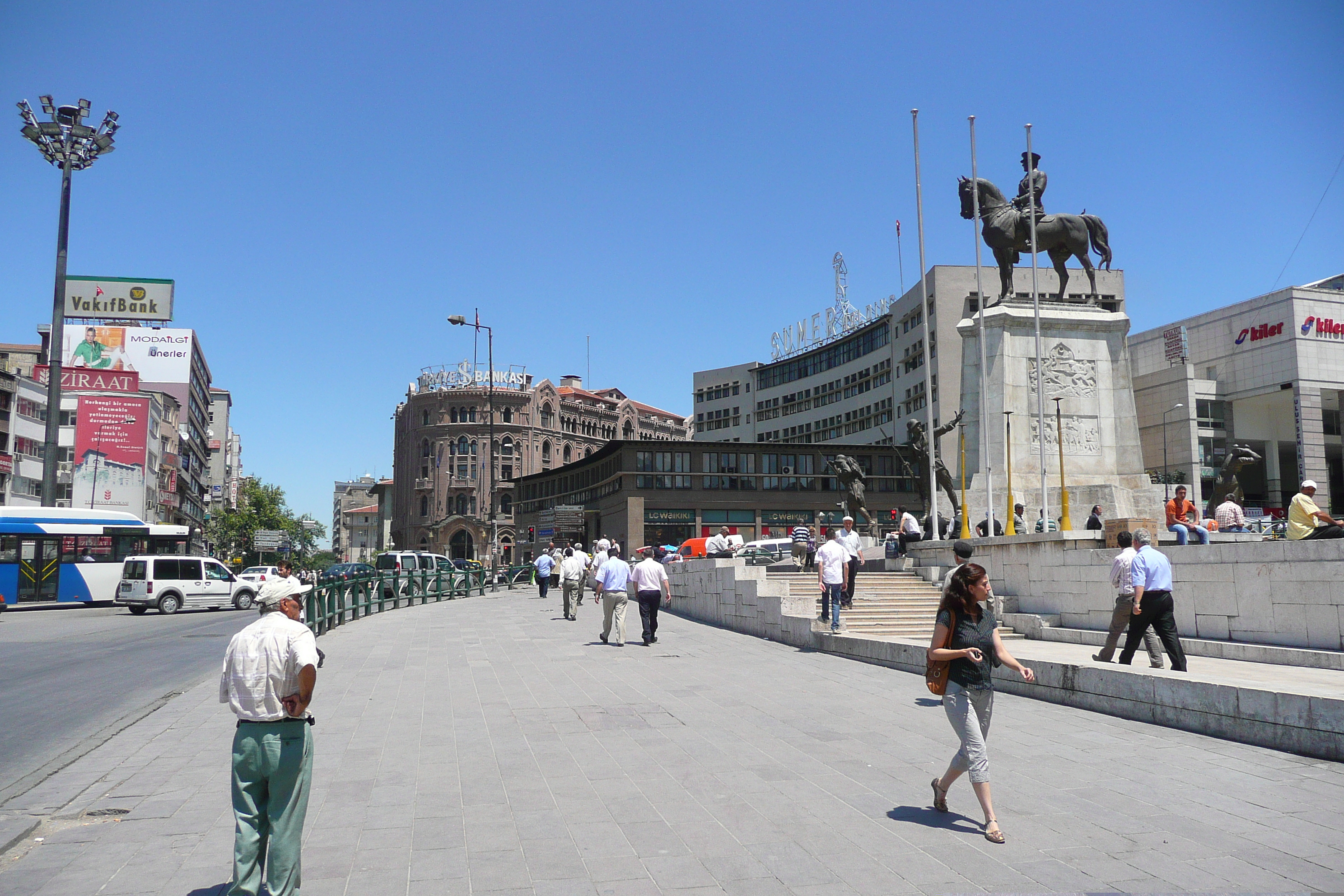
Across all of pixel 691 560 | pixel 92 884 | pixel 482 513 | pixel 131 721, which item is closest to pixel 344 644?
pixel 131 721

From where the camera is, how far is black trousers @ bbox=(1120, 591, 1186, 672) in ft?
32.7

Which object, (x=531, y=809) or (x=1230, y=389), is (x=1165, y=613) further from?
(x=1230, y=389)

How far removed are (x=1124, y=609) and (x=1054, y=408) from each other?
1356 cm

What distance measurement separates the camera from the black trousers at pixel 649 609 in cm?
1670

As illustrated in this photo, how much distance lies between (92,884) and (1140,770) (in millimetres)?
6979

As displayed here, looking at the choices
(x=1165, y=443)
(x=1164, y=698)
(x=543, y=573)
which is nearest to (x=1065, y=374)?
(x=1164, y=698)

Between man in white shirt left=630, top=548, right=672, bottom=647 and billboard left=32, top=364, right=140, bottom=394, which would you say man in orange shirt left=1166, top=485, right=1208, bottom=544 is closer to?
man in white shirt left=630, top=548, right=672, bottom=647

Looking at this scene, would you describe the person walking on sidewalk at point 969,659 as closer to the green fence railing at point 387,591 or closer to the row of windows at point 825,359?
the green fence railing at point 387,591

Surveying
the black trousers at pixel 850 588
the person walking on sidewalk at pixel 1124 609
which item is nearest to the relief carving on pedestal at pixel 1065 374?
the black trousers at pixel 850 588

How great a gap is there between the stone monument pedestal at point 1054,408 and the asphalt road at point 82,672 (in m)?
17.1

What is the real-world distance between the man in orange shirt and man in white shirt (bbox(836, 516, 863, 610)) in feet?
18.3

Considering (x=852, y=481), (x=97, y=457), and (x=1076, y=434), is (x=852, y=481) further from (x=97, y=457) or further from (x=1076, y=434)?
(x=97, y=457)

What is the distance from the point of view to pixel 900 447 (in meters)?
58.5

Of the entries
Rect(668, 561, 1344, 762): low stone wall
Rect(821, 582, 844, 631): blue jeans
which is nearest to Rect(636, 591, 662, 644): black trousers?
Rect(668, 561, 1344, 762): low stone wall
